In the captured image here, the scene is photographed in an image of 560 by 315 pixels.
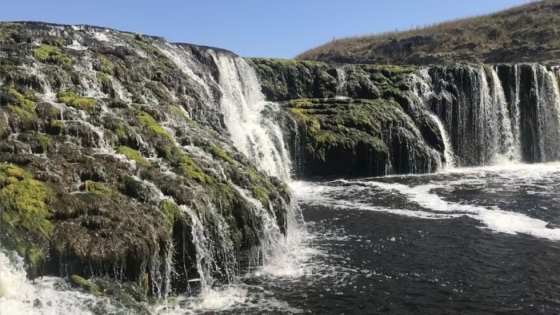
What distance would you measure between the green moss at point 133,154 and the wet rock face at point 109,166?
63 mm

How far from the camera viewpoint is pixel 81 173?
13.7 metres

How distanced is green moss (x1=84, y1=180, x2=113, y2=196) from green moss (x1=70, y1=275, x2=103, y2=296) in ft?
8.95

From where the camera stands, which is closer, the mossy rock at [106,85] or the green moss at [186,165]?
the green moss at [186,165]

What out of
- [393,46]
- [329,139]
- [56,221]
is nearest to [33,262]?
[56,221]

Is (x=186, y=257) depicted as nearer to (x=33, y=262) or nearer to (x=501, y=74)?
(x=33, y=262)

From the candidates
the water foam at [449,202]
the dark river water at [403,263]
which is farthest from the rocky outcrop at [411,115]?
the dark river water at [403,263]

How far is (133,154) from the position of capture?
15.6 m

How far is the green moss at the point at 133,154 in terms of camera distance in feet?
50.4

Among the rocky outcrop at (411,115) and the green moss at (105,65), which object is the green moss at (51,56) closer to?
the green moss at (105,65)

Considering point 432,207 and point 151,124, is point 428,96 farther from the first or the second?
point 151,124

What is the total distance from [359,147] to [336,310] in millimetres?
20071

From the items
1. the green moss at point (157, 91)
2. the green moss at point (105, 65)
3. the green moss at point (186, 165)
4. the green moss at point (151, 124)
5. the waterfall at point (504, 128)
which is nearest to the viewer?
the green moss at point (186, 165)

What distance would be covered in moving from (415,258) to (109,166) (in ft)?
29.6

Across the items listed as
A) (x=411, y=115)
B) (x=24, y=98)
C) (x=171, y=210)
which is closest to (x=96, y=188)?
(x=171, y=210)
